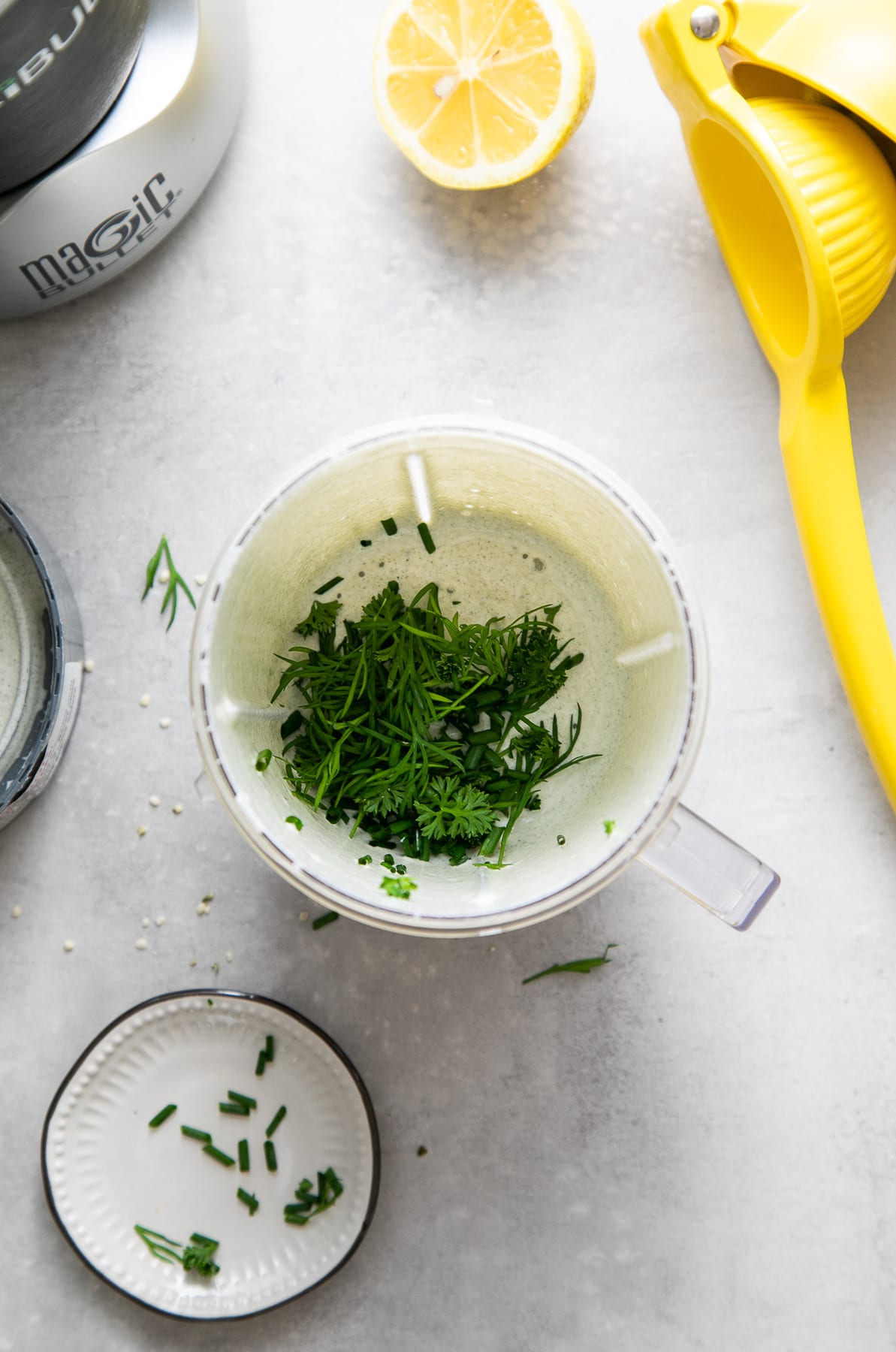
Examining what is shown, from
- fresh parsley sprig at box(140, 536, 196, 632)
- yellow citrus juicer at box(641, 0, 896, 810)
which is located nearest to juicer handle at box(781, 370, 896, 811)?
yellow citrus juicer at box(641, 0, 896, 810)

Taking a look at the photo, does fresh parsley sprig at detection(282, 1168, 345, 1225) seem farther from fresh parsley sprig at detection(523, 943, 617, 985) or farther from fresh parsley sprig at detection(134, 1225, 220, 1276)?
fresh parsley sprig at detection(523, 943, 617, 985)

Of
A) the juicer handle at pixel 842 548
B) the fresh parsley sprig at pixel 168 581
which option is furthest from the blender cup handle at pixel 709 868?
the fresh parsley sprig at pixel 168 581

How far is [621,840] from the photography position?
2.53 feet

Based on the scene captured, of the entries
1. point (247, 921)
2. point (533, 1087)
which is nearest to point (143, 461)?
point (247, 921)

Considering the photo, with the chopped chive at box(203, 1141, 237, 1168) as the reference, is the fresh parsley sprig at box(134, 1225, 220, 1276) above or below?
below

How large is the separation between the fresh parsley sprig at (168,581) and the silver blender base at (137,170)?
24 centimetres

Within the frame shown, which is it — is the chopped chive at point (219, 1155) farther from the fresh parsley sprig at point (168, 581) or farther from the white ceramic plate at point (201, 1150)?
the fresh parsley sprig at point (168, 581)

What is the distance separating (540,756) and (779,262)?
49 centimetres

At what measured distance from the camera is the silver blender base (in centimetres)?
83

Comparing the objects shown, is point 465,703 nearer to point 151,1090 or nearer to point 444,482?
point 444,482

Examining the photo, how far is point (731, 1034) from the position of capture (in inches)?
38.8

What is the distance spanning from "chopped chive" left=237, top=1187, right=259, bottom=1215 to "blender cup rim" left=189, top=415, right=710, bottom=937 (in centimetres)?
36

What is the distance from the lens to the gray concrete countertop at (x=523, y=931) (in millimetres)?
982

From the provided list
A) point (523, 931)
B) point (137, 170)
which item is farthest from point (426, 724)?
point (137, 170)
